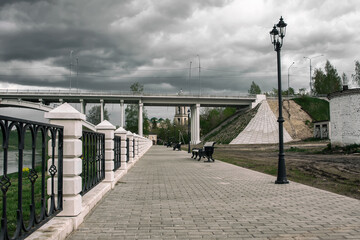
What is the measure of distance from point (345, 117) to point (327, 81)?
71523 mm

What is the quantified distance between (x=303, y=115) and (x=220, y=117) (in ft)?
130

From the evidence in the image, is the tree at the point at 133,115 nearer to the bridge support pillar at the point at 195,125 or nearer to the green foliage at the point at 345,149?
the bridge support pillar at the point at 195,125

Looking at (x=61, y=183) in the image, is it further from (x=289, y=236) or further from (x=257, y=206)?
(x=257, y=206)

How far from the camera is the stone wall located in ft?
83.7

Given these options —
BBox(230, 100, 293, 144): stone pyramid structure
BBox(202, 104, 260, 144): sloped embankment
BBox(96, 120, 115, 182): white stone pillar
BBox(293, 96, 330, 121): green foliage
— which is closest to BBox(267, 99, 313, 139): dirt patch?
BBox(293, 96, 330, 121): green foliage

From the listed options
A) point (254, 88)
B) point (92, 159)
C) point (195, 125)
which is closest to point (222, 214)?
point (92, 159)

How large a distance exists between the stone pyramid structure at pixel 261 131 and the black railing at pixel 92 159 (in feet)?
188

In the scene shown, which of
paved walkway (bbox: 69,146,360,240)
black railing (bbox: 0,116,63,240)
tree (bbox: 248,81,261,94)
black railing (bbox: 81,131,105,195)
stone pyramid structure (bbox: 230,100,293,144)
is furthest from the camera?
tree (bbox: 248,81,261,94)

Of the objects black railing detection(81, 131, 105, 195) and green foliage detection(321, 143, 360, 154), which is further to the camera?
green foliage detection(321, 143, 360, 154)

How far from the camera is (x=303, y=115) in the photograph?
74312 mm

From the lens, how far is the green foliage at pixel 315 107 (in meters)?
73.6

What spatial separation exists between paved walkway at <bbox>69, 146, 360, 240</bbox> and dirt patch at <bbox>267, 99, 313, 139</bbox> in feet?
201

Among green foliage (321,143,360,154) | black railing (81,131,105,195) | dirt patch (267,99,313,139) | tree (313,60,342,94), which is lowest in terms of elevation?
green foliage (321,143,360,154)

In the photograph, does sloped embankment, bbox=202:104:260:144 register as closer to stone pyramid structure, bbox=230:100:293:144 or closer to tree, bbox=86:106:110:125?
stone pyramid structure, bbox=230:100:293:144
